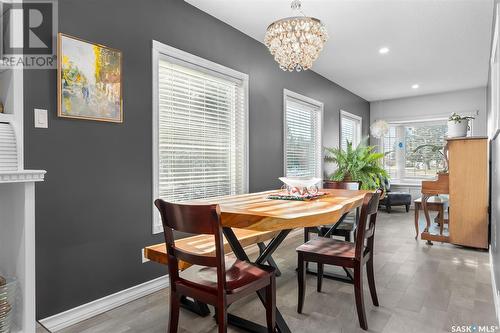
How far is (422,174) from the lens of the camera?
7531 mm

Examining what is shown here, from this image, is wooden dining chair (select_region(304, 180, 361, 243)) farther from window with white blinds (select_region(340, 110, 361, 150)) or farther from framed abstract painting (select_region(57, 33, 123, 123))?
window with white blinds (select_region(340, 110, 361, 150))

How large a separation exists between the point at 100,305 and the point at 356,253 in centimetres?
185

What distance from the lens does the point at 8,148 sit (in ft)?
5.16

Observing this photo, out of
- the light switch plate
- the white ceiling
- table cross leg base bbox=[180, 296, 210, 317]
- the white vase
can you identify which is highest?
the white ceiling

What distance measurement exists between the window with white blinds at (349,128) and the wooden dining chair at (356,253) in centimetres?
442

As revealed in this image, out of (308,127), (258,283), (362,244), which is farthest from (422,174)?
(258,283)

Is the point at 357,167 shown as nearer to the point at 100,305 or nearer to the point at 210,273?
the point at 210,273

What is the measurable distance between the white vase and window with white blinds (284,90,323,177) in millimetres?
1997

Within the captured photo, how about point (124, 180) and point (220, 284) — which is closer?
point (220, 284)

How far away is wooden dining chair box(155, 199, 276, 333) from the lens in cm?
139

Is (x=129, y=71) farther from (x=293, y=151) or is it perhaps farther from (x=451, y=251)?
(x=451, y=251)

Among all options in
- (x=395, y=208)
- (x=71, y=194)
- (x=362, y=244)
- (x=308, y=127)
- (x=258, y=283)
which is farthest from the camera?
(x=395, y=208)

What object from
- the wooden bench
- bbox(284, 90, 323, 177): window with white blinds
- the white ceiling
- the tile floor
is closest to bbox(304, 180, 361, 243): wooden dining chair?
the tile floor

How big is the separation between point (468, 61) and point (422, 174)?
11.2ft
